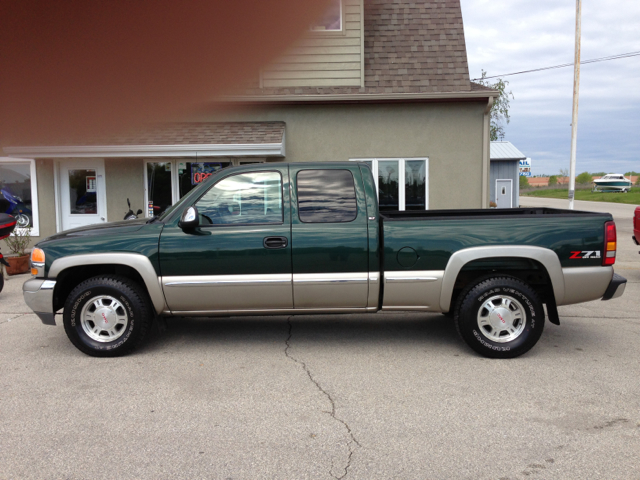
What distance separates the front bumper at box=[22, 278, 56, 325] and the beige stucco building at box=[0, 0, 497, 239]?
6.72m

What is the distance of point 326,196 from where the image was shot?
538cm

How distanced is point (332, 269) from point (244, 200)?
1.11 m

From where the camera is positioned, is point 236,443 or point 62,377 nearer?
point 236,443

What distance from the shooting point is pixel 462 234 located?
5.14 meters

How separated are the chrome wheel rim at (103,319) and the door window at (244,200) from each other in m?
1.21

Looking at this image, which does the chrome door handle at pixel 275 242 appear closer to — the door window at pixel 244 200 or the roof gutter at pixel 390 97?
the door window at pixel 244 200

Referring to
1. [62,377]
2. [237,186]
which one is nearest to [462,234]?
[237,186]

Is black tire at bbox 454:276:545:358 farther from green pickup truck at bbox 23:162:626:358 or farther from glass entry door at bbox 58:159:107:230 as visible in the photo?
glass entry door at bbox 58:159:107:230

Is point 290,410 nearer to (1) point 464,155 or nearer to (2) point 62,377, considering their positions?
(2) point 62,377

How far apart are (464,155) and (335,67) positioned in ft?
11.1

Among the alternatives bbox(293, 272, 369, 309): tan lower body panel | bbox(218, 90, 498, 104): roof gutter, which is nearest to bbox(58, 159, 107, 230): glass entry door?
bbox(218, 90, 498, 104): roof gutter

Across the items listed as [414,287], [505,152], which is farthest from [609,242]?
[505,152]

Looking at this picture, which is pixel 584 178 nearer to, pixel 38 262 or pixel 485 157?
pixel 485 157

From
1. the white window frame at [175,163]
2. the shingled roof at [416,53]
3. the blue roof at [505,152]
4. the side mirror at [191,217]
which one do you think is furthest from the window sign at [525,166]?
the side mirror at [191,217]
